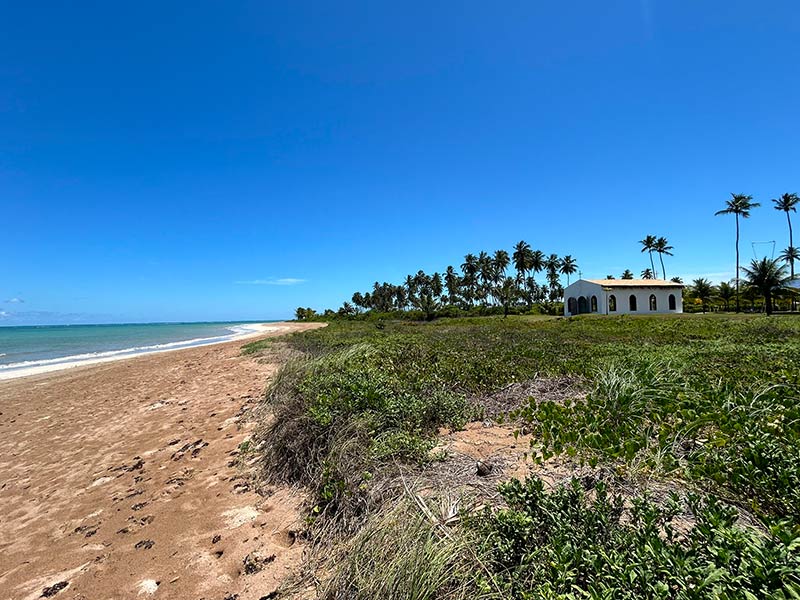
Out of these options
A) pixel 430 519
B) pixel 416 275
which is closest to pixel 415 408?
pixel 430 519

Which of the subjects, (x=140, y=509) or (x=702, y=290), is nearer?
(x=140, y=509)

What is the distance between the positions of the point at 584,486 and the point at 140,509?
4.31 m

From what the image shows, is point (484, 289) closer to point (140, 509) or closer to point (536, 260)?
point (536, 260)

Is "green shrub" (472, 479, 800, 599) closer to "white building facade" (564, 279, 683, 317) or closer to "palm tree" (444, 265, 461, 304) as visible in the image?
"white building facade" (564, 279, 683, 317)

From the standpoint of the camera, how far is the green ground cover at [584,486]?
5.67ft

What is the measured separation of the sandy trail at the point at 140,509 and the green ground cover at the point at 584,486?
20.0 inches

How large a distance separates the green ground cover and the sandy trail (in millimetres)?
508

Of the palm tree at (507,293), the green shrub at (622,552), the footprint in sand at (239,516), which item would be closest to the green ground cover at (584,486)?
the green shrub at (622,552)

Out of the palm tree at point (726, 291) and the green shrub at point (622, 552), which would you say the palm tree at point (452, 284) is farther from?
the green shrub at point (622, 552)

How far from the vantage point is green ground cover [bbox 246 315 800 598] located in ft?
5.67

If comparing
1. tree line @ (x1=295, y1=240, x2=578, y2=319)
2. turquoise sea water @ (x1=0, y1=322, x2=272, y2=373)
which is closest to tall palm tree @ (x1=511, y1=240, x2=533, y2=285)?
tree line @ (x1=295, y1=240, x2=578, y2=319)

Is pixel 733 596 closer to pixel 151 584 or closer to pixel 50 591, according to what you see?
pixel 151 584

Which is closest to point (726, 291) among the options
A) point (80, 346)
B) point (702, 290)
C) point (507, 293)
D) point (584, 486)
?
point (702, 290)

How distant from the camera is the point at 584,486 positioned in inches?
111
